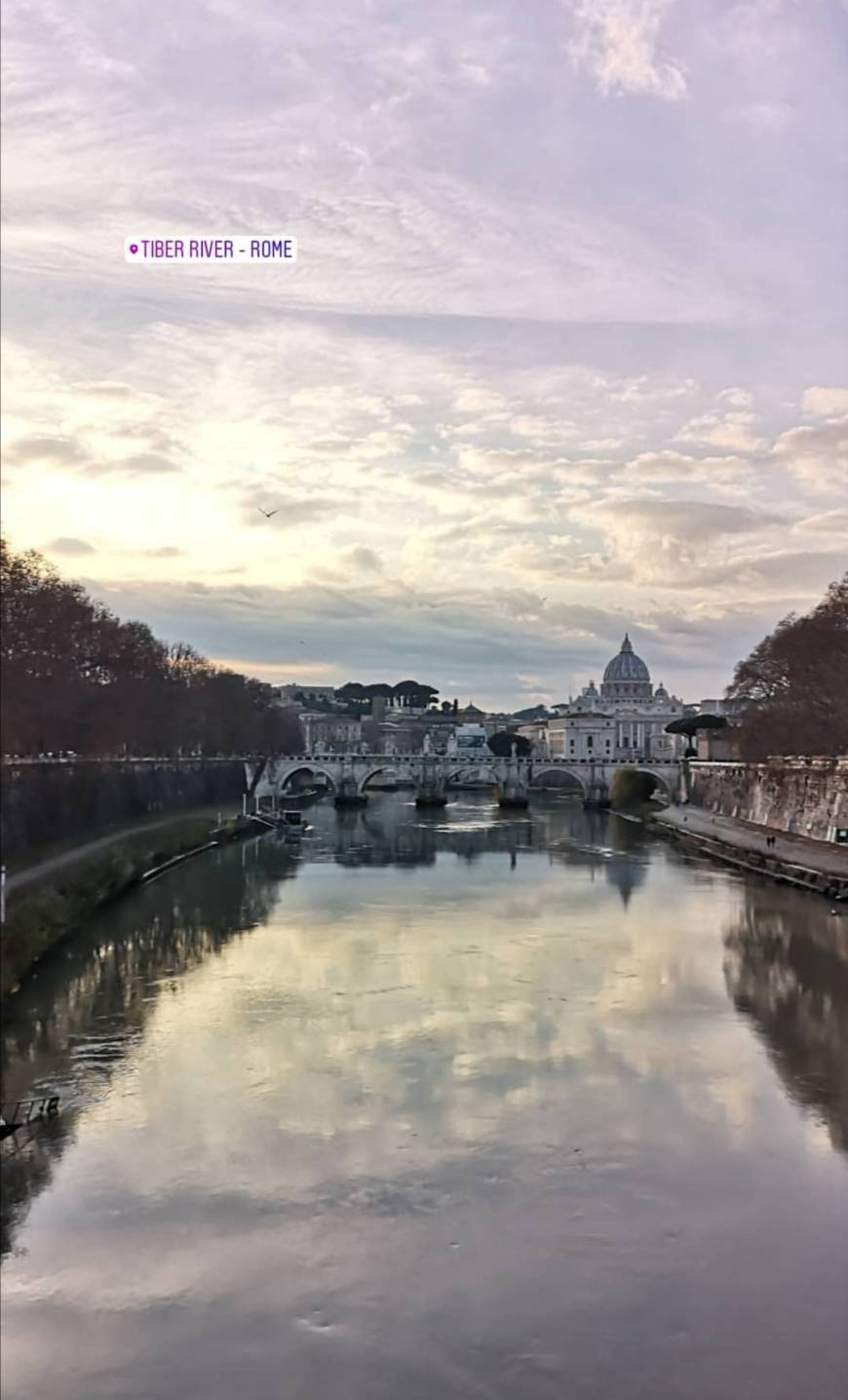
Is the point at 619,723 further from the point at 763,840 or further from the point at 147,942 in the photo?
the point at 147,942

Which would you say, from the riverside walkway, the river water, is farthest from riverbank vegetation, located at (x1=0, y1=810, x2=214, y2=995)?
the riverside walkway

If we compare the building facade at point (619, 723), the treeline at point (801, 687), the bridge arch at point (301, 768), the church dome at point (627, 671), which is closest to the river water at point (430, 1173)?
the treeline at point (801, 687)

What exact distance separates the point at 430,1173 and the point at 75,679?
21154mm

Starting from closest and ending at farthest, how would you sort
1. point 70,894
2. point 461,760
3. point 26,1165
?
point 26,1165, point 70,894, point 461,760

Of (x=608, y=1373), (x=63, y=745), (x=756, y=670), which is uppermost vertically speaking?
(x=756, y=670)

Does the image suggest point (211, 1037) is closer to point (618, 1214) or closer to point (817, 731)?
point (618, 1214)

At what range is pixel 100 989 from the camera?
17391mm

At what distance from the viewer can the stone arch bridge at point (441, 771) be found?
6253 cm

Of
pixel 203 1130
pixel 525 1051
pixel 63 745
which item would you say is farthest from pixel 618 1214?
pixel 63 745

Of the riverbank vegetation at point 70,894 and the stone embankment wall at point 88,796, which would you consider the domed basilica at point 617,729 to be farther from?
the riverbank vegetation at point 70,894

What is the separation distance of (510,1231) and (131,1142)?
350 centimetres

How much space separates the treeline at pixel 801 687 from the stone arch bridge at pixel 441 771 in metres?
17.8

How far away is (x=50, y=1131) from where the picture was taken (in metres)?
11.0

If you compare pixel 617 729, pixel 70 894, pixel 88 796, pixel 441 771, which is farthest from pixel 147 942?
pixel 617 729
